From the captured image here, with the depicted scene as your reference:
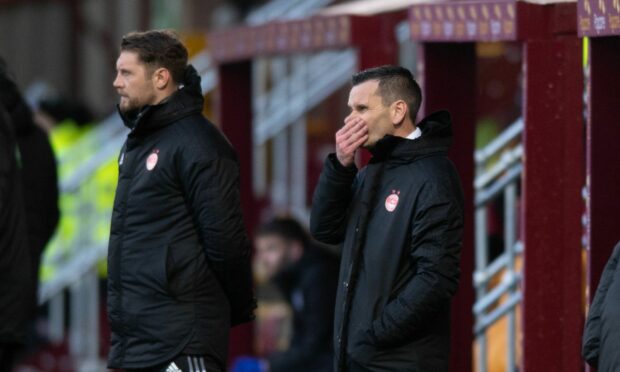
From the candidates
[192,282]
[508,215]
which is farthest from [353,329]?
[508,215]

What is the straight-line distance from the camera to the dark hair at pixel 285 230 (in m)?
8.42

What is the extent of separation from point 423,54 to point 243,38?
2199 mm

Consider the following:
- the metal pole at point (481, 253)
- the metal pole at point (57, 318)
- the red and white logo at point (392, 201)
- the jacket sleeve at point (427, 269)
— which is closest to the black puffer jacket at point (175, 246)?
the red and white logo at point (392, 201)

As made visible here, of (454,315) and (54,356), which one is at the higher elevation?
(454,315)

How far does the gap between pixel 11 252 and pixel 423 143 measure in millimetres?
1917

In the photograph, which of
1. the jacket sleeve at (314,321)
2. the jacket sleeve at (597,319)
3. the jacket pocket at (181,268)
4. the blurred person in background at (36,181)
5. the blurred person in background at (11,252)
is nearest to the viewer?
the jacket sleeve at (597,319)

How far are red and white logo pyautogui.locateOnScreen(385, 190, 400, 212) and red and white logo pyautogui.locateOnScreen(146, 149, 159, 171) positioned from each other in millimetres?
975

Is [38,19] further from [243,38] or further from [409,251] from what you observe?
[409,251]

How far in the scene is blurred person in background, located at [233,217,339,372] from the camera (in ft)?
26.3

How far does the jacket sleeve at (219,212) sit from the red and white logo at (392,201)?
0.67 meters

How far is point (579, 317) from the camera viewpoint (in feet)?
19.7

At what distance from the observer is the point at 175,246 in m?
5.72

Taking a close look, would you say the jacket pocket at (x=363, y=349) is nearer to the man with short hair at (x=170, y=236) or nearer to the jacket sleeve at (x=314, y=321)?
the man with short hair at (x=170, y=236)

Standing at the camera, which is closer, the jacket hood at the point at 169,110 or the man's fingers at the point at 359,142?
the man's fingers at the point at 359,142
